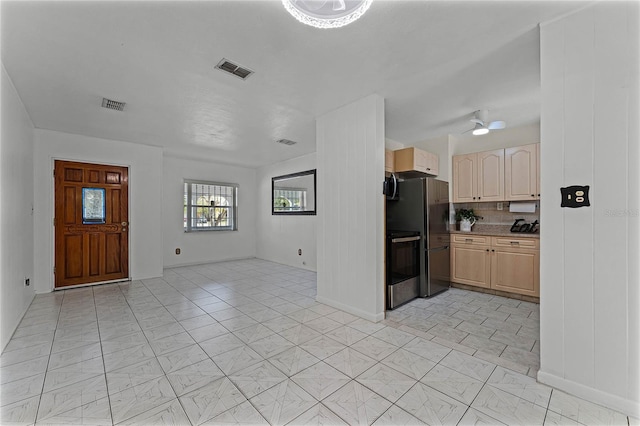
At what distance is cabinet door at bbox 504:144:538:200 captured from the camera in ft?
12.6

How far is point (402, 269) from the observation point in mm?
3646

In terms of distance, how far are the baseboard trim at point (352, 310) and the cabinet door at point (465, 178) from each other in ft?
8.50

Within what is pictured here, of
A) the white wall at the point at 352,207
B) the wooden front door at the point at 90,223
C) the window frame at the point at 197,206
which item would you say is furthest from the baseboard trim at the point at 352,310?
the window frame at the point at 197,206

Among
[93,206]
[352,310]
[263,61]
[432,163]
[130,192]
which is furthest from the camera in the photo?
[130,192]

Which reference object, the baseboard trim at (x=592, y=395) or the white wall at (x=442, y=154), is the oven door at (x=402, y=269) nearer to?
the white wall at (x=442, y=154)

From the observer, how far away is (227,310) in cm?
339

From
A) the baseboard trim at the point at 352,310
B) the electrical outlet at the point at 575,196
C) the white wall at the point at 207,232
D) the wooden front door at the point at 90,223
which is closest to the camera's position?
the electrical outlet at the point at 575,196

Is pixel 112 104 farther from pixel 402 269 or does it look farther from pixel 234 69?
pixel 402 269

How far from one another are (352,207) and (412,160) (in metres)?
1.40

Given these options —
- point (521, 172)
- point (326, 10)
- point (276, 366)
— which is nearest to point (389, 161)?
point (521, 172)

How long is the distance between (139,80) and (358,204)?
8.32 ft

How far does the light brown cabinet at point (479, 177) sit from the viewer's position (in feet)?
13.7

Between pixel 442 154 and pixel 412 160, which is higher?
pixel 442 154

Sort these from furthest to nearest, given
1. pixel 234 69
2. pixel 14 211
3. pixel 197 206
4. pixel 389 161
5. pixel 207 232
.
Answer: pixel 207 232 → pixel 197 206 → pixel 389 161 → pixel 14 211 → pixel 234 69
